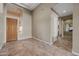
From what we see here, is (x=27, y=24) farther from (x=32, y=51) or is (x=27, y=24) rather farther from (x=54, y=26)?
(x=32, y=51)

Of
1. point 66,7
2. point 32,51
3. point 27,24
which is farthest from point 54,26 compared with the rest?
point 27,24

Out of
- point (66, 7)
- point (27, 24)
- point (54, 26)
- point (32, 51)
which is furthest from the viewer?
point (27, 24)

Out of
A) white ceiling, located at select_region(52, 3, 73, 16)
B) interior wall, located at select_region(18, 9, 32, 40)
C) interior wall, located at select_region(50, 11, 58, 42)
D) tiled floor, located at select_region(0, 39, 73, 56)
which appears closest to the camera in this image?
tiled floor, located at select_region(0, 39, 73, 56)

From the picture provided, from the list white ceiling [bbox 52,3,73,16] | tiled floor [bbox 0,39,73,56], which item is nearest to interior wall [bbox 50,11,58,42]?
white ceiling [bbox 52,3,73,16]

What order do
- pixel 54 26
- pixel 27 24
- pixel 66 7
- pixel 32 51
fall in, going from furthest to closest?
1. pixel 27 24
2. pixel 54 26
3. pixel 66 7
4. pixel 32 51

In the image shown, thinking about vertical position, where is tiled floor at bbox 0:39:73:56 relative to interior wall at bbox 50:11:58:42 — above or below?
below

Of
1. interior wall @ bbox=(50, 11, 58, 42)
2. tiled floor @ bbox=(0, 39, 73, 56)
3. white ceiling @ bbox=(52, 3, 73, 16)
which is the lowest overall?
tiled floor @ bbox=(0, 39, 73, 56)

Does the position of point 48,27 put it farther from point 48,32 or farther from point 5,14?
point 5,14

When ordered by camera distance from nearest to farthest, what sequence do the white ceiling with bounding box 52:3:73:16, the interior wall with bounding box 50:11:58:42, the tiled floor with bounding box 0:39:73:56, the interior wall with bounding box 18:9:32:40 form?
the tiled floor with bounding box 0:39:73:56
the white ceiling with bounding box 52:3:73:16
the interior wall with bounding box 50:11:58:42
the interior wall with bounding box 18:9:32:40

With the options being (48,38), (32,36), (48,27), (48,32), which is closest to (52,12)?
(48,27)

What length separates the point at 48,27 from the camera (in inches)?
164

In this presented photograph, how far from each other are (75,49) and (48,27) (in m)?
1.84

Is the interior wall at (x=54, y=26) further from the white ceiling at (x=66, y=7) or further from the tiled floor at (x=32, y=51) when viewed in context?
the tiled floor at (x=32, y=51)

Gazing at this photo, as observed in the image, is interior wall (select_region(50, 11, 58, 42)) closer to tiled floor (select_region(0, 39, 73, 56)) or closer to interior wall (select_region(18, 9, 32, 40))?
tiled floor (select_region(0, 39, 73, 56))
